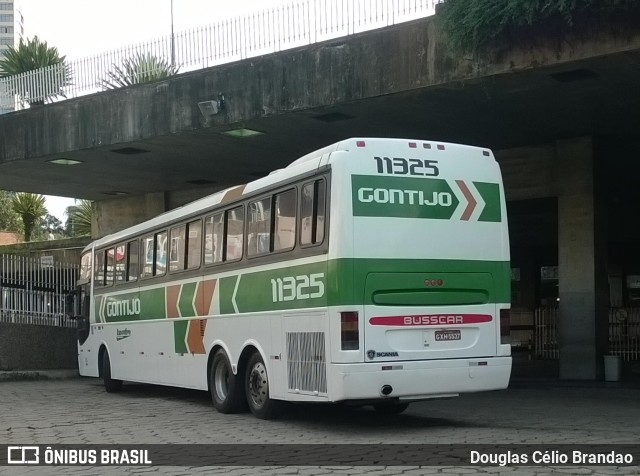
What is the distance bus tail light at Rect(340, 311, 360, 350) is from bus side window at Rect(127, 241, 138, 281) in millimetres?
7714

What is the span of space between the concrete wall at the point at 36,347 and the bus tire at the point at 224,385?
38.3 ft

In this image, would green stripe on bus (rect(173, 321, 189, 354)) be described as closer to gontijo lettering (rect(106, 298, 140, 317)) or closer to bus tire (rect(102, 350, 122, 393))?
gontijo lettering (rect(106, 298, 140, 317))

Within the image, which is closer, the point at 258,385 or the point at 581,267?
the point at 258,385

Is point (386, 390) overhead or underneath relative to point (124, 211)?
underneath

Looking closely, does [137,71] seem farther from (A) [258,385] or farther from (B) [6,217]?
(B) [6,217]

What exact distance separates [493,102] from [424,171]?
5.55 metres

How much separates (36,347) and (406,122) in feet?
41.1

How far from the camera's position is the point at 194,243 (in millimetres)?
14469

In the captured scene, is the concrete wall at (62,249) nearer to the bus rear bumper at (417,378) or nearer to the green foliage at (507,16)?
the green foliage at (507,16)

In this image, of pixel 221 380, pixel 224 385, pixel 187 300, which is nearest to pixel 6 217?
pixel 187 300

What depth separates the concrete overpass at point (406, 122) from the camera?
1448 cm

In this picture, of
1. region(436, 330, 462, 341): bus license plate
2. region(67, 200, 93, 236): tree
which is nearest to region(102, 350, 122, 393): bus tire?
region(436, 330, 462, 341): bus license plate

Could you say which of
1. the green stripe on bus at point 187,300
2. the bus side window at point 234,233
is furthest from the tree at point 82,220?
the bus side window at point 234,233

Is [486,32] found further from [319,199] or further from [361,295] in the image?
[361,295]
